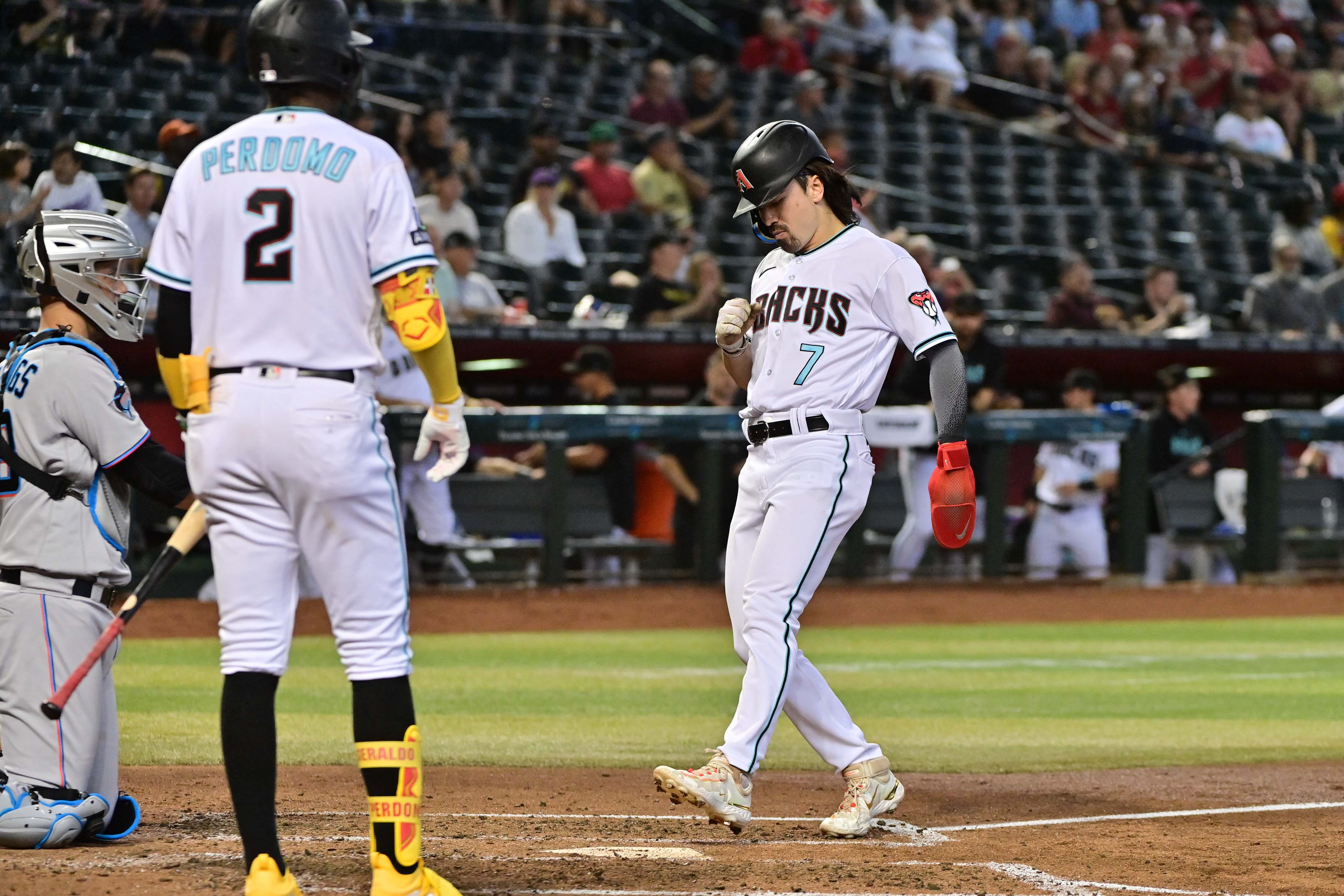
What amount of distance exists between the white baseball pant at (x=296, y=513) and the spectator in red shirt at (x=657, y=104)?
490 inches

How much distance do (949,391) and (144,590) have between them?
2085 mm

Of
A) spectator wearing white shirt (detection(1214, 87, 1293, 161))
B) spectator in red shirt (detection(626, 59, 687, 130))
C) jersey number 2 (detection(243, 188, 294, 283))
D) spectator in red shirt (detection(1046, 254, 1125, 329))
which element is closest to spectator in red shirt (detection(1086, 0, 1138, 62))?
spectator wearing white shirt (detection(1214, 87, 1293, 161))

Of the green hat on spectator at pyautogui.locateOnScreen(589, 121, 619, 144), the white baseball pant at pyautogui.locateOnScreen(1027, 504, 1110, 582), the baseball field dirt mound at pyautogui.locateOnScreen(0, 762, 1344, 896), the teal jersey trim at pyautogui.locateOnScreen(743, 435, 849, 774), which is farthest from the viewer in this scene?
the green hat on spectator at pyautogui.locateOnScreen(589, 121, 619, 144)

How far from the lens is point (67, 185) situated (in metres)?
10.9

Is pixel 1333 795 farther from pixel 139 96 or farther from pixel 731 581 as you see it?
pixel 139 96

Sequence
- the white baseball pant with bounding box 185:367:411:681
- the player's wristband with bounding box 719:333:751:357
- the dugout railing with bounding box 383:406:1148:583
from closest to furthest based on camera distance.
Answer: the white baseball pant with bounding box 185:367:411:681, the player's wristband with bounding box 719:333:751:357, the dugout railing with bounding box 383:406:1148:583

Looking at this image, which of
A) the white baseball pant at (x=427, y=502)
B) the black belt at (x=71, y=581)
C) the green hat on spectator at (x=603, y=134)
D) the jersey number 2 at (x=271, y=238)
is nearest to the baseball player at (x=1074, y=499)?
the green hat on spectator at (x=603, y=134)

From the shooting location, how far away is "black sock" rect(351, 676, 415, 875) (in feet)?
11.0

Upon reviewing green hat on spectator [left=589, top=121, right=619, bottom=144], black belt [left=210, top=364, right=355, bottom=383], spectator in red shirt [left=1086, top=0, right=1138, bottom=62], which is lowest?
black belt [left=210, top=364, right=355, bottom=383]

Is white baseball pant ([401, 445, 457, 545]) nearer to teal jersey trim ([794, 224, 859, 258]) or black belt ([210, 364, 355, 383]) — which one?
teal jersey trim ([794, 224, 859, 258])

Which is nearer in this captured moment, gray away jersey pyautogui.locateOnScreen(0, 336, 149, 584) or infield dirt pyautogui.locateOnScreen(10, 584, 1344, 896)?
infield dirt pyautogui.locateOnScreen(10, 584, 1344, 896)

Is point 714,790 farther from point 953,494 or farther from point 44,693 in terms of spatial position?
point 44,693

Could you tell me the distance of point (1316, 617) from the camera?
1121cm

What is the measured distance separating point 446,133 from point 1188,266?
26.0 ft
